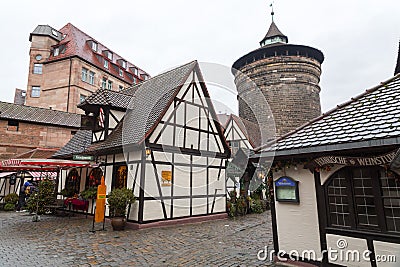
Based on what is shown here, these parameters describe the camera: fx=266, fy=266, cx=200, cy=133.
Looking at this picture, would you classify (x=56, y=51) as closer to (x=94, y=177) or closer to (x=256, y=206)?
(x=94, y=177)

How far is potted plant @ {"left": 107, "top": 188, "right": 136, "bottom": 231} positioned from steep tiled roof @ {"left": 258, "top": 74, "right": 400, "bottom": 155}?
510cm

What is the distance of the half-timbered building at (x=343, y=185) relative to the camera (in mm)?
4082

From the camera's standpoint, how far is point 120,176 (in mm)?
9805

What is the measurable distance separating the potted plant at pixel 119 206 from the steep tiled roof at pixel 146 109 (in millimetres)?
1711

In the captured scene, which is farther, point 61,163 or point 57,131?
point 57,131

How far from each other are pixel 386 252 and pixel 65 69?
92.9 ft

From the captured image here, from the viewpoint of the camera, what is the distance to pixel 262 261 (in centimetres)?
530

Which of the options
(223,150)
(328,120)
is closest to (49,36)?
(223,150)

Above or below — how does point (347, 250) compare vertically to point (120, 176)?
below

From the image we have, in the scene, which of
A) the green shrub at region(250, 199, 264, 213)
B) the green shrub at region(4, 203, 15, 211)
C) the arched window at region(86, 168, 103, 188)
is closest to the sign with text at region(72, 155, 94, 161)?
the arched window at region(86, 168, 103, 188)

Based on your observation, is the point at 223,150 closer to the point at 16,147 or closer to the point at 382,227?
the point at 382,227

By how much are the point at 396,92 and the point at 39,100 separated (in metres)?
29.6

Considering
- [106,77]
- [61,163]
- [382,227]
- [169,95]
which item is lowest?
[382,227]

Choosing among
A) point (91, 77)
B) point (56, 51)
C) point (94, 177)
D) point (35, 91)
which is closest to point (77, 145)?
point (94, 177)
